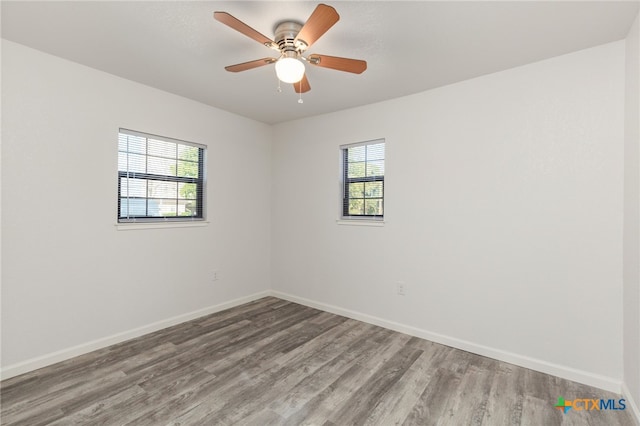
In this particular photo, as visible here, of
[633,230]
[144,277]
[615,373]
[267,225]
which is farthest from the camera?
[267,225]

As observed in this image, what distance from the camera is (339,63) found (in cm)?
210

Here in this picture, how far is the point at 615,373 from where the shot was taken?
2.24 metres

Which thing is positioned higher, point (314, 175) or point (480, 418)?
point (314, 175)

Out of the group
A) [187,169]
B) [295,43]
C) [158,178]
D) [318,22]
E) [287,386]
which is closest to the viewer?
[318,22]

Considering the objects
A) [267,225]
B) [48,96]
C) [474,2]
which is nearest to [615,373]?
[474,2]

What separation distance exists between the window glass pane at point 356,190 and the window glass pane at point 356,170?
0.11 metres

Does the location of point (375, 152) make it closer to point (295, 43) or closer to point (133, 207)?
point (295, 43)

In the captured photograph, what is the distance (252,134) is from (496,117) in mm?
2954

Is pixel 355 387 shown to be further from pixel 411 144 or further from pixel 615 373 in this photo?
pixel 411 144

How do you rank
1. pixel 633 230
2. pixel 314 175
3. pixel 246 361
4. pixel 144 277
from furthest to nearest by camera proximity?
1. pixel 314 175
2. pixel 144 277
3. pixel 246 361
4. pixel 633 230

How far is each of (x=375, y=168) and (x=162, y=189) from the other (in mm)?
2427

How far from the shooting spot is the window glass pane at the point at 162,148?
10.7 ft

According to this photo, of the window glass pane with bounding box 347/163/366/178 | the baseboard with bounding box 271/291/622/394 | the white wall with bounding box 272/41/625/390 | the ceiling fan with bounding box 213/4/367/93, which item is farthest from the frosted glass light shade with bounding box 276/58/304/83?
the baseboard with bounding box 271/291/622/394

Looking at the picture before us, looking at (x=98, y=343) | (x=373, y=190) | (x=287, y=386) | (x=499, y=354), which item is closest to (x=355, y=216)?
(x=373, y=190)
